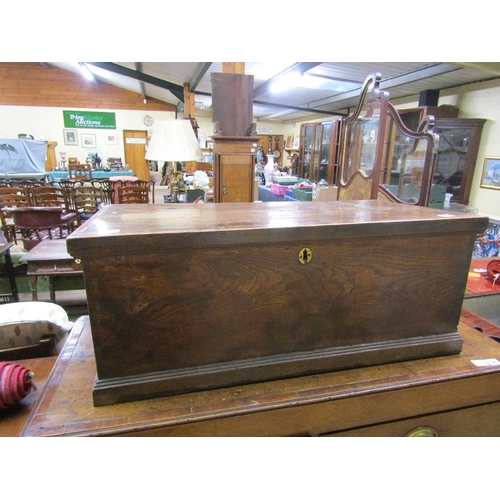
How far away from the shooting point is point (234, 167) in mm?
2248

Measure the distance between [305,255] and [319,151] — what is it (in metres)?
7.02

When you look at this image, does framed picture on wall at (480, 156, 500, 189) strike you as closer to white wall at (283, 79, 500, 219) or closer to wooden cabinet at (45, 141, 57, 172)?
white wall at (283, 79, 500, 219)

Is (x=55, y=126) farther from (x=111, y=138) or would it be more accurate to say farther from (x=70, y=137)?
(x=111, y=138)

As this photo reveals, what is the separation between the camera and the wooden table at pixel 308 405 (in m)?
0.66

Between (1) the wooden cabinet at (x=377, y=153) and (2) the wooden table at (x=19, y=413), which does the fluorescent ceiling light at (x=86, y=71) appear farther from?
(2) the wooden table at (x=19, y=413)

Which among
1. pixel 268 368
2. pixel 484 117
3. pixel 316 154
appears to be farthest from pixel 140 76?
pixel 268 368

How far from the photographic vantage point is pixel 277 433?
72 centimetres

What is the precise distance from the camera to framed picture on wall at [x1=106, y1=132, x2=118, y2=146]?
34.1 feet

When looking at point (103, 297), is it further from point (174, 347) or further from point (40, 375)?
point (40, 375)

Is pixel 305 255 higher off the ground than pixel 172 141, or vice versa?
pixel 172 141

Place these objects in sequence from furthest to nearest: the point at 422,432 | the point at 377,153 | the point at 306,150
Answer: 1. the point at 306,150
2. the point at 377,153
3. the point at 422,432

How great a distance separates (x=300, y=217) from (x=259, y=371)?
0.36m

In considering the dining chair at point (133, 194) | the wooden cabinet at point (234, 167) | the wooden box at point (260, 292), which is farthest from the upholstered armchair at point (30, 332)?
the dining chair at point (133, 194)

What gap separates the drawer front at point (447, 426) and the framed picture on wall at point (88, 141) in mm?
11359
